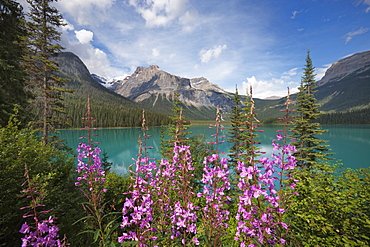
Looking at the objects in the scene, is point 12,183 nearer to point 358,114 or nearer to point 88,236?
point 88,236

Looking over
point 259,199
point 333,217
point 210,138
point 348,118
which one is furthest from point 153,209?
point 348,118

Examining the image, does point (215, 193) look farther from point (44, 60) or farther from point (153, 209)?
point (44, 60)

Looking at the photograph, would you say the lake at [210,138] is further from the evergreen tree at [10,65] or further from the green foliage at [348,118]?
the green foliage at [348,118]

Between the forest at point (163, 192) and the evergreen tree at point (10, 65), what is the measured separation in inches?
3.2

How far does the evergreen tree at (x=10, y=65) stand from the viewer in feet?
34.7

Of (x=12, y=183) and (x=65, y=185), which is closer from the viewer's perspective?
(x=12, y=183)

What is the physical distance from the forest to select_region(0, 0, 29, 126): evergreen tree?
80mm

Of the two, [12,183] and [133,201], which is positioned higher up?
[133,201]

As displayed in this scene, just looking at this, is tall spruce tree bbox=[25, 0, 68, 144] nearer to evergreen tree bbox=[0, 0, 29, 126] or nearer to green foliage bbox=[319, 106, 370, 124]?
evergreen tree bbox=[0, 0, 29, 126]

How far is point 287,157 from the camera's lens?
9.52ft

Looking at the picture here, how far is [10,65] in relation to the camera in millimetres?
11594

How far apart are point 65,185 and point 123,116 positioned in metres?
120

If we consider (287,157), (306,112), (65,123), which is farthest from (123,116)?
(287,157)

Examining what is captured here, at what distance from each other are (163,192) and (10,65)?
51.8ft
